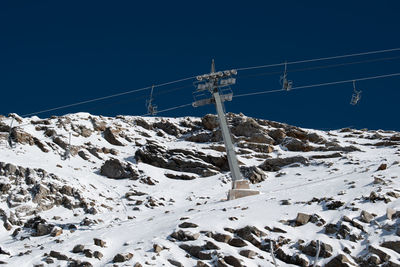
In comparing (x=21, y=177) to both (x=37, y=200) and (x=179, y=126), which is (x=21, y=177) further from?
(x=179, y=126)

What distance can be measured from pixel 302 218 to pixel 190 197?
21745 millimetres

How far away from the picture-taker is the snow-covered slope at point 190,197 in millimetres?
20422

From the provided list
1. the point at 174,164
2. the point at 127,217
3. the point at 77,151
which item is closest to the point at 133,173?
the point at 174,164

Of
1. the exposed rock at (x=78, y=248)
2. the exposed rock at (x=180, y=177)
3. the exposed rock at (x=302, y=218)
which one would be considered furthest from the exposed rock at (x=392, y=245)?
the exposed rock at (x=180, y=177)

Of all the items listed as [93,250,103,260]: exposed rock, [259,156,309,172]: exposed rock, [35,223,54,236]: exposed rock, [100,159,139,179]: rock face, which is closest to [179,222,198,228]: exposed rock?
[93,250,103,260]: exposed rock

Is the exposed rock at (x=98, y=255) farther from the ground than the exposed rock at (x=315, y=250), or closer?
farther from the ground

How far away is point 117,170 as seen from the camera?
5150 cm

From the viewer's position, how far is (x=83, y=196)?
131ft

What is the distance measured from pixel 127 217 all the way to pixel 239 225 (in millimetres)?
13391

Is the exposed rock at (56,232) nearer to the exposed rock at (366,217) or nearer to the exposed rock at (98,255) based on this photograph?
the exposed rock at (98,255)

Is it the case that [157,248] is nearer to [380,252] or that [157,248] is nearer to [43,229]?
[380,252]

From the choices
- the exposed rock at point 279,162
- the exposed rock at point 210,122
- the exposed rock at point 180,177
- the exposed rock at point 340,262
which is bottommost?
the exposed rock at point 340,262

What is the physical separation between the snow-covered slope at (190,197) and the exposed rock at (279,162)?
134mm

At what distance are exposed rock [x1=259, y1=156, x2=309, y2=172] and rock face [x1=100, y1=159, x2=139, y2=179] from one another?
1574 centimetres
